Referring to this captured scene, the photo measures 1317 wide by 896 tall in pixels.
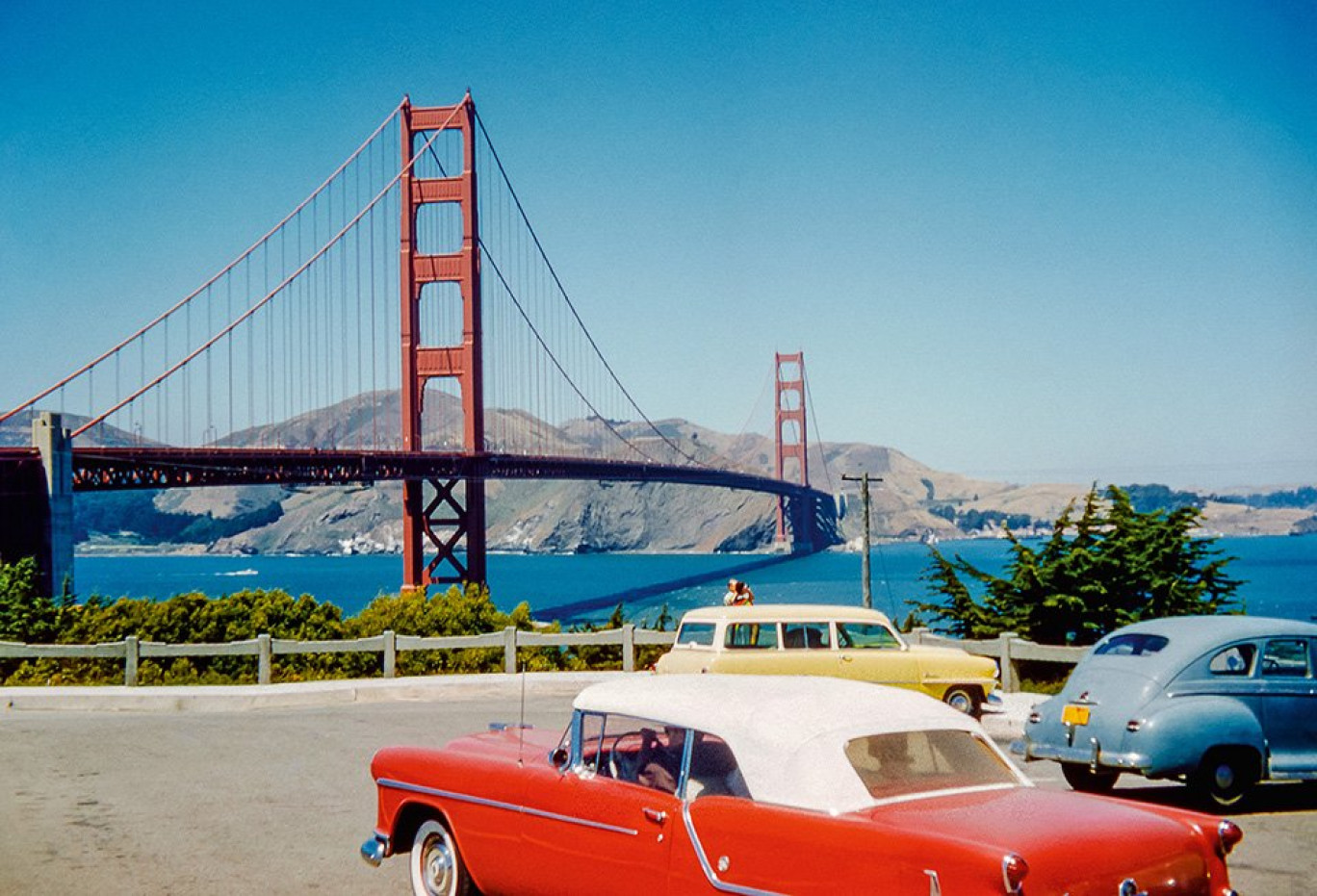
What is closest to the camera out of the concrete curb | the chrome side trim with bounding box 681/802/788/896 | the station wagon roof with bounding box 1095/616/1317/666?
the chrome side trim with bounding box 681/802/788/896

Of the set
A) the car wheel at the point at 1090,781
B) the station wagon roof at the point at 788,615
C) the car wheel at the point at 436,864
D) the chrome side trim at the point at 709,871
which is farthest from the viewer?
the station wagon roof at the point at 788,615

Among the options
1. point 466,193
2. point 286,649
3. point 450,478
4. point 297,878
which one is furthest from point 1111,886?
point 466,193

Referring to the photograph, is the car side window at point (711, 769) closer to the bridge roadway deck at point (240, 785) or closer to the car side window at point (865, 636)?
the bridge roadway deck at point (240, 785)

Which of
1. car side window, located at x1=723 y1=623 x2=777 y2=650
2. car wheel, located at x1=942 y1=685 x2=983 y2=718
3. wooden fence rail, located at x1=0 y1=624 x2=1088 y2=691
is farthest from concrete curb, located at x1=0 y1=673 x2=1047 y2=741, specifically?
car side window, located at x1=723 y1=623 x2=777 y2=650

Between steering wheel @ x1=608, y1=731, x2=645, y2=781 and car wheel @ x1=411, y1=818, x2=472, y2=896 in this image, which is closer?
steering wheel @ x1=608, y1=731, x2=645, y2=781

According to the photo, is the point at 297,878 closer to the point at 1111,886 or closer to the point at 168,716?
the point at 1111,886

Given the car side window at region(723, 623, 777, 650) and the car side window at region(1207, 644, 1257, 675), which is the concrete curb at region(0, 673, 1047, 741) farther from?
the car side window at region(1207, 644, 1257, 675)

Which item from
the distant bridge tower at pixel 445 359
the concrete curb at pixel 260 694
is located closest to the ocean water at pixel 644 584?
the distant bridge tower at pixel 445 359
